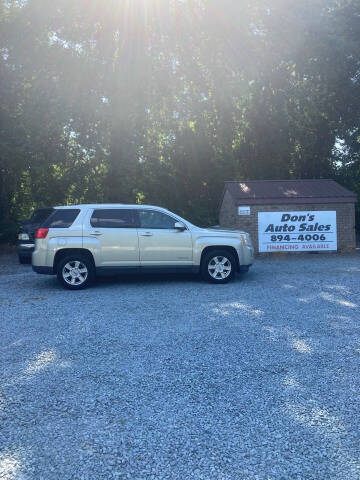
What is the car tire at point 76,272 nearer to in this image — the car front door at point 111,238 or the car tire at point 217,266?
the car front door at point 111,238

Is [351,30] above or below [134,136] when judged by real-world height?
above

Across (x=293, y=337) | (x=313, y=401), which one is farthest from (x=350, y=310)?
(x=313, y=401)

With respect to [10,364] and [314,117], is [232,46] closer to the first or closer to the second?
[314,117]

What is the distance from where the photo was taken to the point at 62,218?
9.53 meters

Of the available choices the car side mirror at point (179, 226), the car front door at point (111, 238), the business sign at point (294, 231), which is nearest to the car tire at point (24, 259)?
the car front door at point (111, 238)

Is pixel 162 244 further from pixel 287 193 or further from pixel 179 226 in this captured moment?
pixel 287 193

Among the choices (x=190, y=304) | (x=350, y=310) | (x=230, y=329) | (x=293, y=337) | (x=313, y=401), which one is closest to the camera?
(x=313, y=401)

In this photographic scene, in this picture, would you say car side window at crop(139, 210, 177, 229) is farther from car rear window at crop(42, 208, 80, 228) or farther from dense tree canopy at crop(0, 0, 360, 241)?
dense tree canopy at crop(0, 0, 360, 241)

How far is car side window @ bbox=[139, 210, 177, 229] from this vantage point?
984 cm

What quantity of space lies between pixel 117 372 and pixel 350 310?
4.33 metres

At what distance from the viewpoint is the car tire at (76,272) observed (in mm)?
9406

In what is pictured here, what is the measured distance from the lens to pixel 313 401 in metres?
3.79

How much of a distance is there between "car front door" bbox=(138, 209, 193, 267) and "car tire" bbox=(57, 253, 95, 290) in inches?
46.7

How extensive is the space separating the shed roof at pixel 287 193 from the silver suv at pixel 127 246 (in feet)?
16.9
